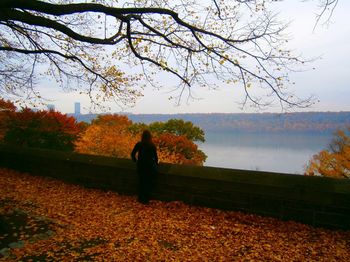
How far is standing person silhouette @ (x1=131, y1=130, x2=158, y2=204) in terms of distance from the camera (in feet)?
24.6

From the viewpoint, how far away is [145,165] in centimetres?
750

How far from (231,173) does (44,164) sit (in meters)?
6.41

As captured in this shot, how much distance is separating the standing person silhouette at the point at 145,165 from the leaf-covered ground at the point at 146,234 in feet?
0.98

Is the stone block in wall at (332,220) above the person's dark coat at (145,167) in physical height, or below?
below

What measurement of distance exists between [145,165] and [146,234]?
6.95ft

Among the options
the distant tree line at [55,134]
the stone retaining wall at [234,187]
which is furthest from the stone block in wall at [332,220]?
the distant tree line at [55,134]

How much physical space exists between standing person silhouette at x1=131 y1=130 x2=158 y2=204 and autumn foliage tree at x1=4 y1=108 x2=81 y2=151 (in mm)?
12232

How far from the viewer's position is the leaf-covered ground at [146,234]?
15.7ft

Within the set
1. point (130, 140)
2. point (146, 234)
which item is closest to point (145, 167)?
point (146, 234)

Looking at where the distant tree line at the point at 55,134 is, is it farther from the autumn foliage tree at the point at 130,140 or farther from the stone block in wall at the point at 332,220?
the stone block in wall at the point at 332,220

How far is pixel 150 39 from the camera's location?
8.59 m

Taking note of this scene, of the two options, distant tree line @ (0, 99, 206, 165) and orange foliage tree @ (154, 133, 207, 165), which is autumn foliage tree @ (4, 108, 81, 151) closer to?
distant tree line @ (0, 99, 206, 165)

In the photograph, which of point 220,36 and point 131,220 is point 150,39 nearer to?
point 220,36

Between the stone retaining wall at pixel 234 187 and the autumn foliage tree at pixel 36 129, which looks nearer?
the stone retaining wall at pixel 234 187
